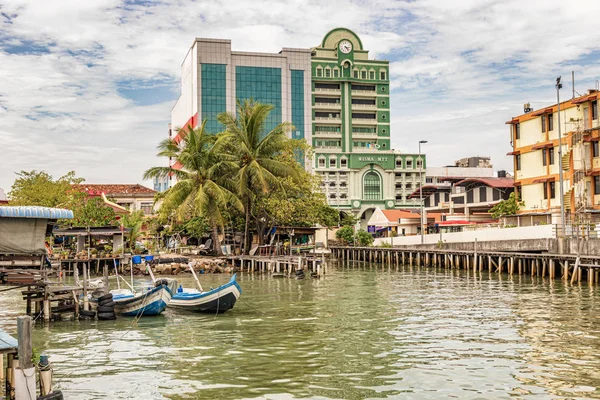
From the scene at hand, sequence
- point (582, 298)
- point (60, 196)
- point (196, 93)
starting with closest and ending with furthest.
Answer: point (582, 298), point (60, 196), point (196, 93)

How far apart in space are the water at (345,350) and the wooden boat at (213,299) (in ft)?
1.47

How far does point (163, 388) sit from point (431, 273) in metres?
33.7

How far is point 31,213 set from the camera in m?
19.5

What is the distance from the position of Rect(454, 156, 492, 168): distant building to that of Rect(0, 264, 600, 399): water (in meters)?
88.0

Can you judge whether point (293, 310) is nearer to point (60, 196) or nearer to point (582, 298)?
point (582, 298)

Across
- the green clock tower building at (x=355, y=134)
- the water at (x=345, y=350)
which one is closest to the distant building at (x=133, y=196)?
the green clock tower building at (x=355, y=134)

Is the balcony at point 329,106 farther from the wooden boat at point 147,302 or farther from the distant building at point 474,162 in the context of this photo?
the wooden boat at point 147,302

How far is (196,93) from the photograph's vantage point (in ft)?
323

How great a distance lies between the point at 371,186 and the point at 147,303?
277 ft

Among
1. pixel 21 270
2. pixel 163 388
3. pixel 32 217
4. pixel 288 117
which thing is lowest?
pixel 163 388

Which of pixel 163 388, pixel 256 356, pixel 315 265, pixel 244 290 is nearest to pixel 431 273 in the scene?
pixel 315 265

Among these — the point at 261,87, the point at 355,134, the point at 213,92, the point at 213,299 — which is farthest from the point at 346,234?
the point at 213,299

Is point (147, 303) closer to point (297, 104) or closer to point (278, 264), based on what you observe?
point (278, 264)

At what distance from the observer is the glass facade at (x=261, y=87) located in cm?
10056
